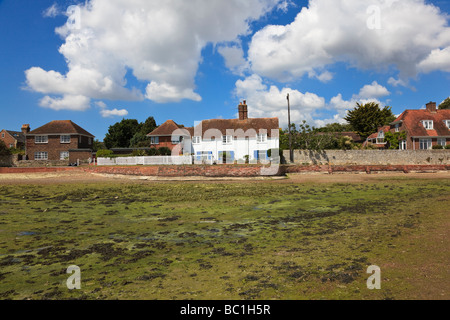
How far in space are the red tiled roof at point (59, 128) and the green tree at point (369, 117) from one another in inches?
2136

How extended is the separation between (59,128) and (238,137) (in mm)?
32193

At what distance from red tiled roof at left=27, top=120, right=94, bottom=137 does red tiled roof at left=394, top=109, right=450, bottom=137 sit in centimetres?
5543

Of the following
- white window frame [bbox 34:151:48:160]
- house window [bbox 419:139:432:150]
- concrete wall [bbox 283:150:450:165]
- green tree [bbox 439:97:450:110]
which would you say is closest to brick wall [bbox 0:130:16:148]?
white window frame [bbox 34:151:48:160]

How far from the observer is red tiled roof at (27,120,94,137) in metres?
48.9

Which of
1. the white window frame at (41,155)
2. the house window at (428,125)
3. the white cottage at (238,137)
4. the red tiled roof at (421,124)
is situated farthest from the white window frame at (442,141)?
the white window frame at (41,155)

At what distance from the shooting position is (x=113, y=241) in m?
7.25

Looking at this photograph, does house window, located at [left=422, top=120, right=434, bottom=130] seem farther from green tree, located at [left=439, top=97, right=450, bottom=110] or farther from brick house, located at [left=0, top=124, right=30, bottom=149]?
brick house, located at [left=0, top=124, right=30, bottom=149]

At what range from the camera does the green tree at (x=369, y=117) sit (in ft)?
194

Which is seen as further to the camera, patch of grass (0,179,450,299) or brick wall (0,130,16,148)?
brick wall (0,130,16,148)

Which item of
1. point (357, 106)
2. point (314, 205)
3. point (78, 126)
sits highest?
point (357, 106)

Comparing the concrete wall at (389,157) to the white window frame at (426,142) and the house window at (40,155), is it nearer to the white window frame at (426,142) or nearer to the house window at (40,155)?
the white window frame at (426,142)
